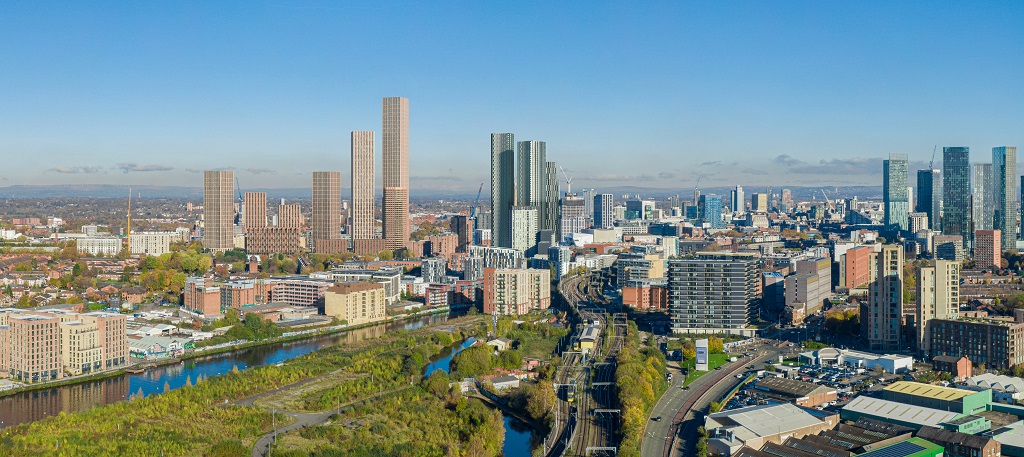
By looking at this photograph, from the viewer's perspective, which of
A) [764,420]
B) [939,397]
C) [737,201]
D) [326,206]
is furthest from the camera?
[737,201]

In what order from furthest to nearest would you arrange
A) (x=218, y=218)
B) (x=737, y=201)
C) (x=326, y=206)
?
(x=737, y=201) < (x=326, y=206) < (x=218, y=218)

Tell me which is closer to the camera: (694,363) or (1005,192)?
(694,363)

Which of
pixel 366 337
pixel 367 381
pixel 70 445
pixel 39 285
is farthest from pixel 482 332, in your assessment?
pixel 39 285

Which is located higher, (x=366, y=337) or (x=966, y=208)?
(x=966, y=208)

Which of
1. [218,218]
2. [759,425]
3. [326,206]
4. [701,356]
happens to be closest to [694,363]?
[701,356]

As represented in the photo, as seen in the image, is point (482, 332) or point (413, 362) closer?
point (413, 362)

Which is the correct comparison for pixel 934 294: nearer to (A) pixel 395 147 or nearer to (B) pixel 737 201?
(A) pixel 395 147

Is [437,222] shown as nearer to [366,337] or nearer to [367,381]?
[366,337]

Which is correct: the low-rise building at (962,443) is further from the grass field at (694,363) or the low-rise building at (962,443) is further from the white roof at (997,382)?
the grass field at (694,363)
